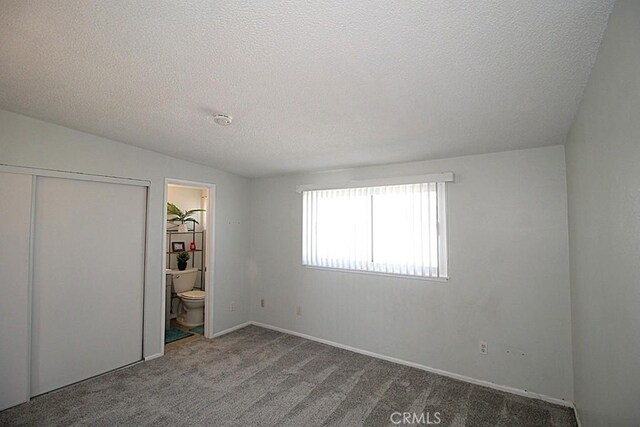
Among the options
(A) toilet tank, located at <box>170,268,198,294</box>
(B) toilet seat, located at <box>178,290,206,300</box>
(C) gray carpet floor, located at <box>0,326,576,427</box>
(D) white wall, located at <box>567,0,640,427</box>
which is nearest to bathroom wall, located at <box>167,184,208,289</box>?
(A) toilet tank, located at <box>170,268,198,294</box>

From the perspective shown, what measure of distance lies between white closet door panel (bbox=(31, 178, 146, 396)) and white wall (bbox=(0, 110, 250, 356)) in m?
0.13

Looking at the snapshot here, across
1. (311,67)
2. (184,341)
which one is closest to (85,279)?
(184,341)

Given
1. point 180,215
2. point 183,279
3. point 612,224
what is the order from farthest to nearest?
point 180,215 → point 183,279 → point 612,224

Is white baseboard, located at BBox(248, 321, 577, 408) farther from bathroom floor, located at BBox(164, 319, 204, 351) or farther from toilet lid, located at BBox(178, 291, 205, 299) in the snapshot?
toilet lid, located at BBox(178, 291, 205, 299)

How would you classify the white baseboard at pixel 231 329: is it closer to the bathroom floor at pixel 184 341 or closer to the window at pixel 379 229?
the bathroom floor at pixel 184 341

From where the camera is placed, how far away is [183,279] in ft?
15.5

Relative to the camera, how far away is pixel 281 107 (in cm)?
201

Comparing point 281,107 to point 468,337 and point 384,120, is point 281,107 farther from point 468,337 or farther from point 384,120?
point 468,337

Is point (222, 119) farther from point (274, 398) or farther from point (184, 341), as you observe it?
point (184, 341)

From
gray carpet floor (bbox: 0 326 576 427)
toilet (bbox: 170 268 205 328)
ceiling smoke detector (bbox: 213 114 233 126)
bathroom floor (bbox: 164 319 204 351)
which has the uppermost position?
ceiling smoke detector (bbox: 213 114 233 126)

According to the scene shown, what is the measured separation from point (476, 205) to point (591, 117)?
4.80 feet

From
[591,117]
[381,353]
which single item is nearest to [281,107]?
[591,117]

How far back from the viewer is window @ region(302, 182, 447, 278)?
3.09 m

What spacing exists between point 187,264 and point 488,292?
463 centimetres
